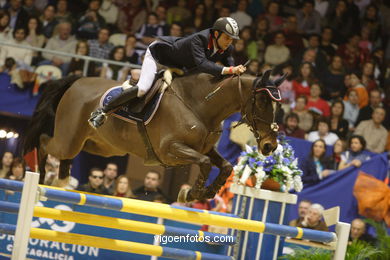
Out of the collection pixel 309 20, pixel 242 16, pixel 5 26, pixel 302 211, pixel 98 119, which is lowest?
pixel 302 211

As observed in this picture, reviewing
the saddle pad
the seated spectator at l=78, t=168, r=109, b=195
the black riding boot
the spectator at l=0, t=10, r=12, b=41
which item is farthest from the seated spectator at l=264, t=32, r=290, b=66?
the black riding boot

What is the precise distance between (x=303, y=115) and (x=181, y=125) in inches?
180

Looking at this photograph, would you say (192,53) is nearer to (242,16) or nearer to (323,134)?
(323,134)

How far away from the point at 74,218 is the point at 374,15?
9833mm

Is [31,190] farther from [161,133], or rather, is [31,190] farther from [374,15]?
[374,15]

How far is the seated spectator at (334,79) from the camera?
10684 mm

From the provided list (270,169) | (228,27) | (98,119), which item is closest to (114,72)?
(98,119)

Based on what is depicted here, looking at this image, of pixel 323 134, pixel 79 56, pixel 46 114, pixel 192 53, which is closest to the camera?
pixel 192 53

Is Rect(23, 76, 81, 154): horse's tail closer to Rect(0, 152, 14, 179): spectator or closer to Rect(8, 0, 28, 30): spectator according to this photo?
Rect(0, 152, 14, 179): spectator

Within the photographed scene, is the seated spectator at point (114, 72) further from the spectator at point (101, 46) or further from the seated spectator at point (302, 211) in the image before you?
the seated spectator at point (302, 211)

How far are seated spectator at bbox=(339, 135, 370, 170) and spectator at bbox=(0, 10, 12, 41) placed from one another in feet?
19.1

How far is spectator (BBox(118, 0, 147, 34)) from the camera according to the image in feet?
38.3

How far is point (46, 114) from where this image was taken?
6781 mm

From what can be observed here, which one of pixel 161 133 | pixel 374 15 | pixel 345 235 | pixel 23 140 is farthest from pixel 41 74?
pixel 374 15
